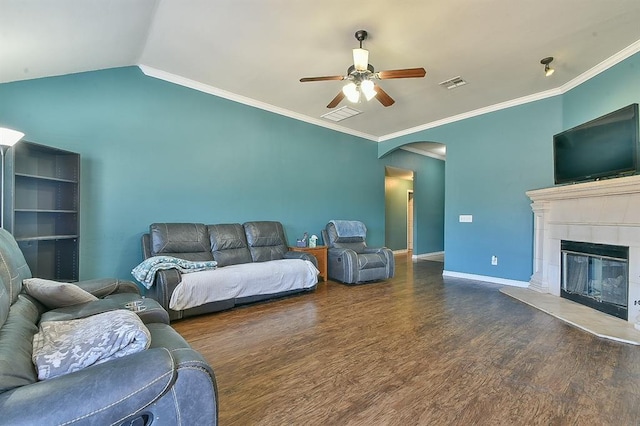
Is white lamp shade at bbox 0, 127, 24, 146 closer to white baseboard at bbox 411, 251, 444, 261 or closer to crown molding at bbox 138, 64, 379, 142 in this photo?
crown molding at bbox 138, 64, 379, 142

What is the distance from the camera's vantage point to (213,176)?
415 cm

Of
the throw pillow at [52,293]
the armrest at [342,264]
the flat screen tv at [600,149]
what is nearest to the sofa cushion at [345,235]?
the armrest at [342,264]

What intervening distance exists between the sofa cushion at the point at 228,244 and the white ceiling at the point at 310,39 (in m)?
2.02

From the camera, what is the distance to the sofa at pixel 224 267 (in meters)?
2.96

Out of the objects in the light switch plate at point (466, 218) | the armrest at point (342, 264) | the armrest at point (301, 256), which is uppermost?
the light switch plate at point (466, 218)

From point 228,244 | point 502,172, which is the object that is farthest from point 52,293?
point 502,172

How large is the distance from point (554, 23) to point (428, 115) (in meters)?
2.47

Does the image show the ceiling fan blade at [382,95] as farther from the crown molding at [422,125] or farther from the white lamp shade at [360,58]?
the crown molding at [422,125]

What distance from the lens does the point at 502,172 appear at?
4676mm

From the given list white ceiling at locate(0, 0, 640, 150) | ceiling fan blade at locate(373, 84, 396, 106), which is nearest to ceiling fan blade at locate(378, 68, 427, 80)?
ceiling fan blade at locate(373, 84, 396, 106)

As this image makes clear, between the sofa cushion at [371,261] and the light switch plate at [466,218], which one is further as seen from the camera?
the light switch plate at [466,218]

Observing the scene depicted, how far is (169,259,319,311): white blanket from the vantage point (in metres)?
2.97

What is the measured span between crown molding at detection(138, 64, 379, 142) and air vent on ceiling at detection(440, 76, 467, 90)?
226 centimetres

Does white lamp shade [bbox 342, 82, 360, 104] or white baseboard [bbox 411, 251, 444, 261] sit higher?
white lamp shade [bbox 342, 82, 360, 104]
